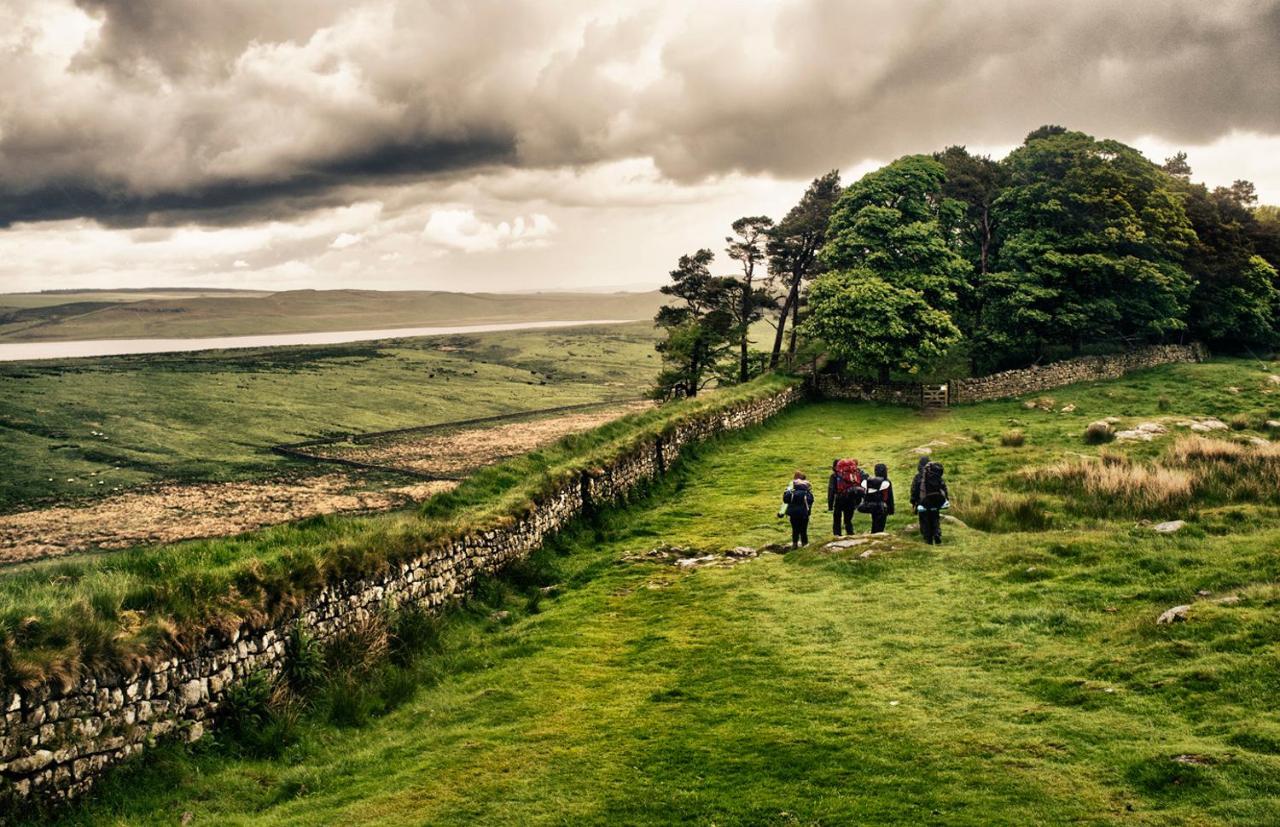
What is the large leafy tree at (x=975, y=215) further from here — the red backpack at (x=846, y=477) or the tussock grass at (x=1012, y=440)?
the red backpack at (x=846, y=477)

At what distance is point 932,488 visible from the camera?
16641 mm

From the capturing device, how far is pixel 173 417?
6494 cm

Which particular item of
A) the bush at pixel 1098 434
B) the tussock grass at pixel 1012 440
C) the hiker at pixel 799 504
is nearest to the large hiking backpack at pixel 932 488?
the hiker at pixel 799 504

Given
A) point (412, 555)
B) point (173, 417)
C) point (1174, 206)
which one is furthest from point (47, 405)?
point (1174, 206)

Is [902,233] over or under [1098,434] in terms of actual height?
over

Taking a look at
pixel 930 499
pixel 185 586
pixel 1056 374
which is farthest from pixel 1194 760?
pixel 1056 374

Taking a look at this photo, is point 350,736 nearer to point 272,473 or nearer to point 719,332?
point 272,473

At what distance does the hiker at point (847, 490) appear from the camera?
18.7 metres

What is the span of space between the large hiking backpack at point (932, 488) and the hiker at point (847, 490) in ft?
6.54

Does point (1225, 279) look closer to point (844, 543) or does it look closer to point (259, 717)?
point (844, 543)

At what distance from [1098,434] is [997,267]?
25037 millimetres

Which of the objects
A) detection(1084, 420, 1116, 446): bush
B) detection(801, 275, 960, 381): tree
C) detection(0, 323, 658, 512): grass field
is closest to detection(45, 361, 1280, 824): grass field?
detection(1084, 420, 1116, 446): bush

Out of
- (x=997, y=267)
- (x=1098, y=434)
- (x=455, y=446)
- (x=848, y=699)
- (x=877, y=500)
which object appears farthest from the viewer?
(x=455, y=446)

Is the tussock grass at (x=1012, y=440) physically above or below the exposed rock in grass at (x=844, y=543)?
above
